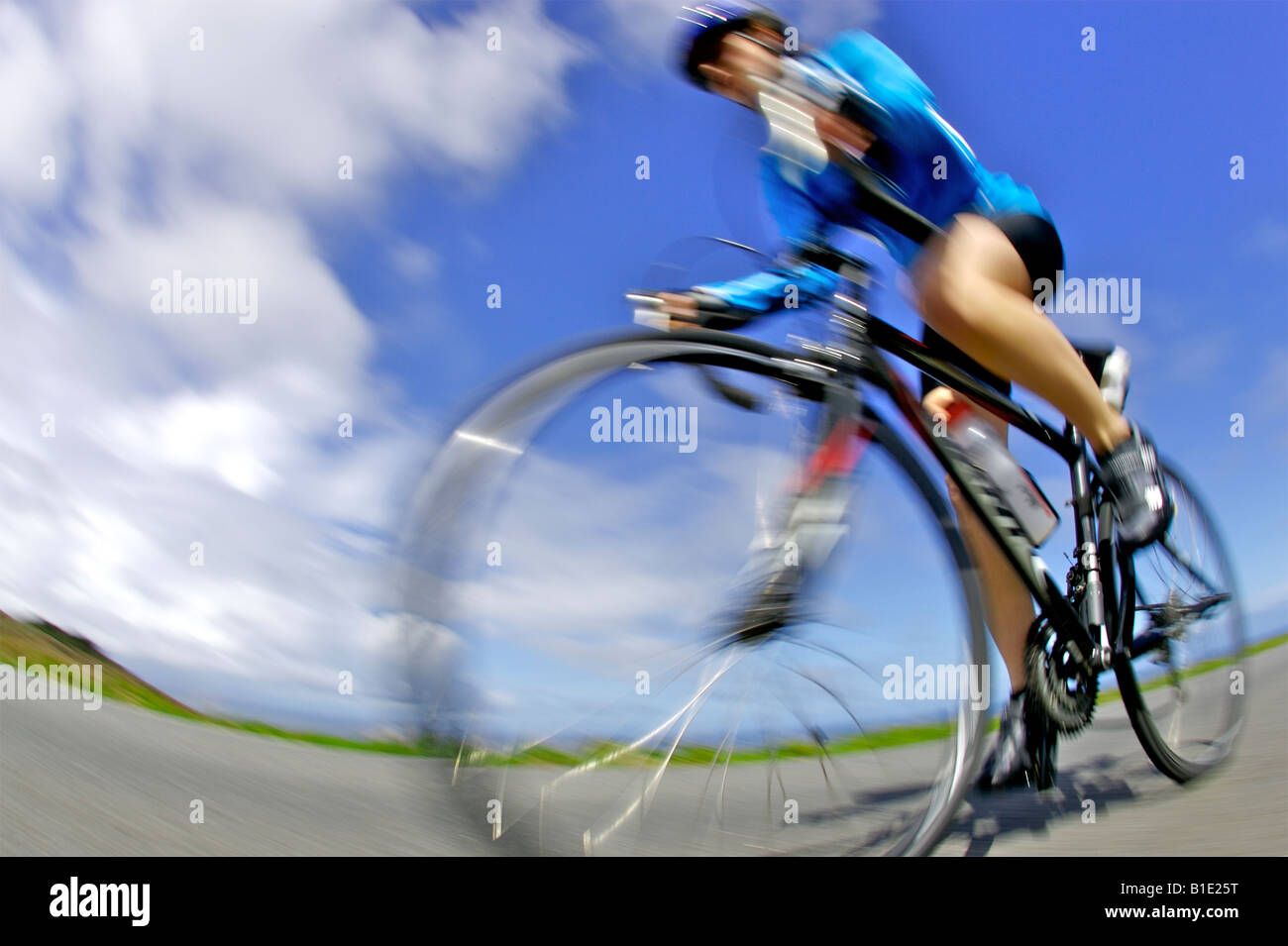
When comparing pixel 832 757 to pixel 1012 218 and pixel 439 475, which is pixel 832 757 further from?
pixel 1012 218

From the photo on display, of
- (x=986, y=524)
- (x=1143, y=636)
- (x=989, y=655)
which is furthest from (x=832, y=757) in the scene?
(x=1143, y=636)

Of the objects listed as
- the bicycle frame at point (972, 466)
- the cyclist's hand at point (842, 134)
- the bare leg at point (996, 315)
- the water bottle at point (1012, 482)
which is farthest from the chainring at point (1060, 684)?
the cyclist's hand at point (842, 134)

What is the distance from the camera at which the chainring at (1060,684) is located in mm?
1651

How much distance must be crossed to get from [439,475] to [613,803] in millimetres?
687

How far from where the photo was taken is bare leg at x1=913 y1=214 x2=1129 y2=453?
1456 millimetres

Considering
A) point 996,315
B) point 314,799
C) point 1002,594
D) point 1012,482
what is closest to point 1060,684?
point 1002,594

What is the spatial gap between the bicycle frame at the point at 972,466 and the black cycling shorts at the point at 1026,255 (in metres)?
0.04

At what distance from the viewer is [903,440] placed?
1.42m

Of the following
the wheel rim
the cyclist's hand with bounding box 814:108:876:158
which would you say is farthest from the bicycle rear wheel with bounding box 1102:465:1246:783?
the cyclist's hand with bounding box 814:108:876:158

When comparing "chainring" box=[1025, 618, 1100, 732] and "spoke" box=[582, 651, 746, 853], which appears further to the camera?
"chainring" box=[1025, 618, 1100, 732]

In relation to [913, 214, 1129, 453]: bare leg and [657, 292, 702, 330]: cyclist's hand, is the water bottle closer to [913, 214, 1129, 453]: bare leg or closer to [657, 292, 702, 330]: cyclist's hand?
[913, 214, 1129, 453]: bare leg

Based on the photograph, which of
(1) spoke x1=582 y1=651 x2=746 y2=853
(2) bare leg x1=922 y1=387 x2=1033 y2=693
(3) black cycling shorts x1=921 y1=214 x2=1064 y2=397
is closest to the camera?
(1) spoke x1=582 y1=651 x2=746 y2=853

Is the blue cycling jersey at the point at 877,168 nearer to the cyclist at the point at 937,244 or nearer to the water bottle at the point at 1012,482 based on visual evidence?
the cyclist at the point at 937,244
